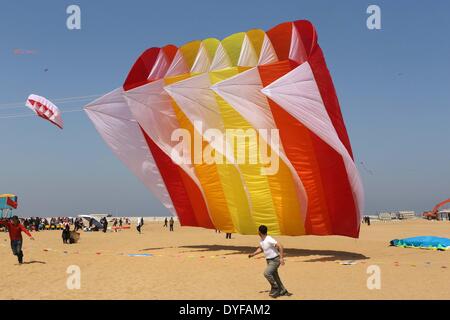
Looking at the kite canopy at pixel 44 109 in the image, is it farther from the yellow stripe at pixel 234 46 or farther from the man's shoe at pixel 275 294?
the man's shoe at pixel 275 294

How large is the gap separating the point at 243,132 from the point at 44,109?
36.5 feet

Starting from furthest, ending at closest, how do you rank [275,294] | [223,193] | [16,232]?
[223,193], [16,232], [275,294]

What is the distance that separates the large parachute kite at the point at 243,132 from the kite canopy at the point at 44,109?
320cm

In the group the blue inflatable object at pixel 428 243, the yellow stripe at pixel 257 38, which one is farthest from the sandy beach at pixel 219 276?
the yellow stripe at pixel 257 38

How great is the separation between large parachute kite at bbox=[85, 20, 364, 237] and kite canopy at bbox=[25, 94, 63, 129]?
320 centimetres

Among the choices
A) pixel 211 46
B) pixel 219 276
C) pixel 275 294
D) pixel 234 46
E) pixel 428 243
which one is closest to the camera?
pixel 275 294

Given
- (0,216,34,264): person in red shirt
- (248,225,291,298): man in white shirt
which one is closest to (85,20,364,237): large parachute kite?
(248,225,291,298): man in white shirt

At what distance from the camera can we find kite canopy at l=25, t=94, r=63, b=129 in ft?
76.5

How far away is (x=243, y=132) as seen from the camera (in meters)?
19.0

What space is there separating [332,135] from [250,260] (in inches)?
234

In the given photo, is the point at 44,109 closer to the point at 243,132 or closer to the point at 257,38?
the point at 243,132

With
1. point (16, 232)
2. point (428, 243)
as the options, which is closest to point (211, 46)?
point (16, 232)

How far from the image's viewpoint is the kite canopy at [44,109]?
2333 centimetres

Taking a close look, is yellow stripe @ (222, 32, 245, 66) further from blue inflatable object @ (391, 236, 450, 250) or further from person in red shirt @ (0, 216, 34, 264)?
blue inflatable object @ (391, 236, 450, 250)
